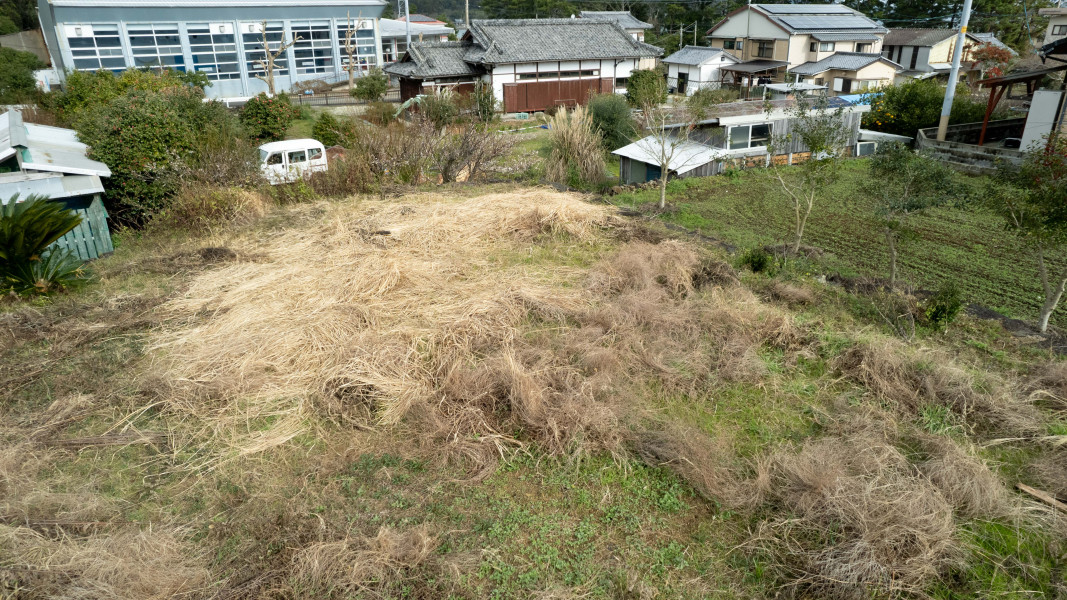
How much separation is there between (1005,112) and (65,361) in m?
23.8

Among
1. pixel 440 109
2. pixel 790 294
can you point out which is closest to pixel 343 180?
pixel 440 109

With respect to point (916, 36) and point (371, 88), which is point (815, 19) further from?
point (371, 88)

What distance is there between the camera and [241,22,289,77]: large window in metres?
28.9

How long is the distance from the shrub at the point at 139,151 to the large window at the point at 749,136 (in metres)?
12.4

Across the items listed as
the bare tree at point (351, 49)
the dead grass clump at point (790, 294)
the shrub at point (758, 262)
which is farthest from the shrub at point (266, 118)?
the dead grass clump at point (790, 294)

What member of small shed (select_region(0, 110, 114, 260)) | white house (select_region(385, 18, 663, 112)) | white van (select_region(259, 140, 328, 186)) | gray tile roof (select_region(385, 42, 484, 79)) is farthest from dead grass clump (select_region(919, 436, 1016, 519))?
gray tile roof (select_region(385, 42, 484, 79))

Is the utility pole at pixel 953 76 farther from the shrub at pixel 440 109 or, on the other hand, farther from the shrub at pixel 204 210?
the shrub at pixel 204 210

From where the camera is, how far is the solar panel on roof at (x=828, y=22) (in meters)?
32.1

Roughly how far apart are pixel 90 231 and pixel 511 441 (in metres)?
8.15

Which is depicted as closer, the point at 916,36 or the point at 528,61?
the point at 528,61

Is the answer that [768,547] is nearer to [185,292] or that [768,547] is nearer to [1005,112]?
[185,292]

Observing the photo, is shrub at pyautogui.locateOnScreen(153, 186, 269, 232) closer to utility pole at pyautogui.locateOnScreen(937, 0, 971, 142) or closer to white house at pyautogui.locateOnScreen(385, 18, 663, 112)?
white house at pyautogui.locateOnScreen(385, 18, 663, 112)

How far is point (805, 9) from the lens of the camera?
34188 mm

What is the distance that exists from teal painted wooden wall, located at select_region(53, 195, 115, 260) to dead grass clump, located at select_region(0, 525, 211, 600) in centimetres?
659
